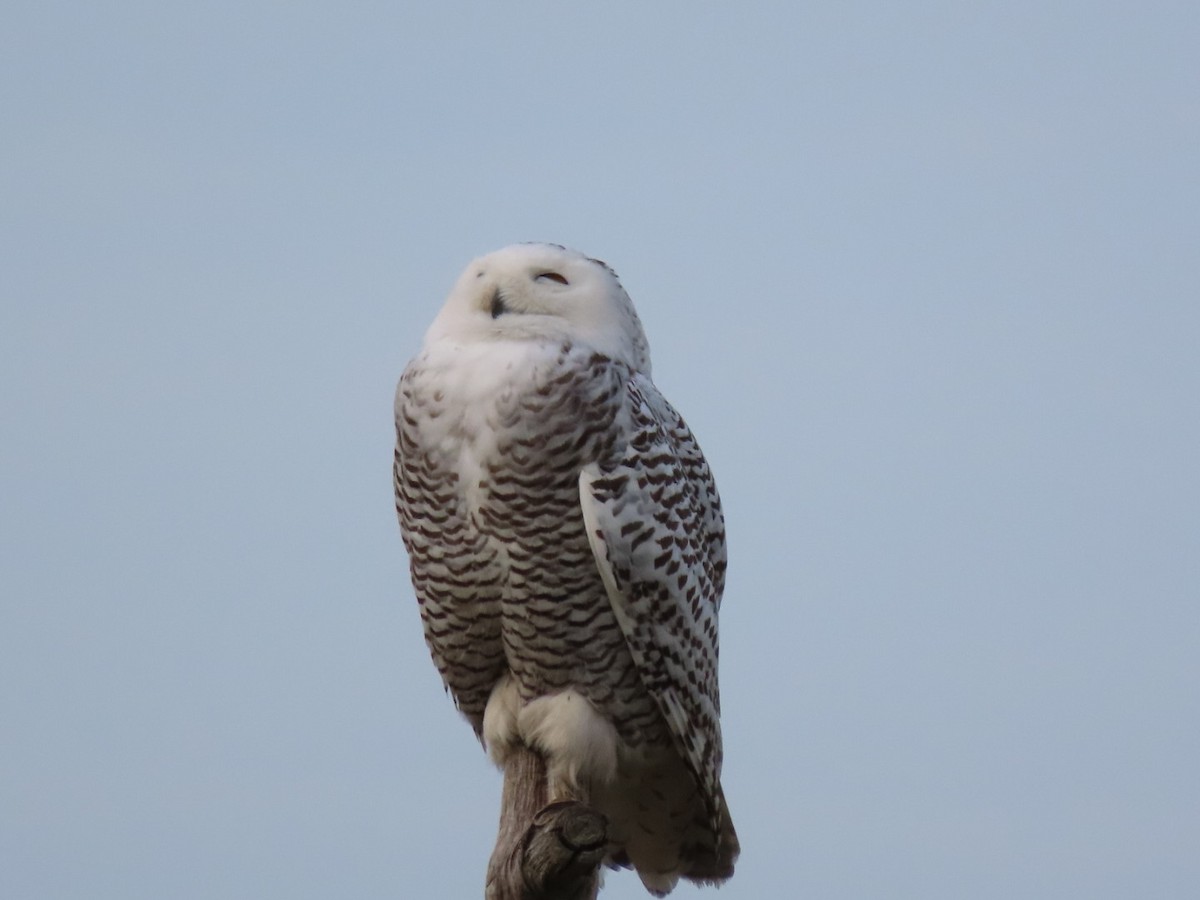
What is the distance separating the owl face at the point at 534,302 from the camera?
481 cm

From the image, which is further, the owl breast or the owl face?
the owl face

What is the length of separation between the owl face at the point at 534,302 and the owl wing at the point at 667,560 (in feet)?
0.61

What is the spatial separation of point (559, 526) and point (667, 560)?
0.32 meters

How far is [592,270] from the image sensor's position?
4930 mm

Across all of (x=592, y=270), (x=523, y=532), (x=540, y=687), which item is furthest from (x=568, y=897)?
(x=592, y=270)

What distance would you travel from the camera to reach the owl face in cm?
481

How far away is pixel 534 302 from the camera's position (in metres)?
4.85

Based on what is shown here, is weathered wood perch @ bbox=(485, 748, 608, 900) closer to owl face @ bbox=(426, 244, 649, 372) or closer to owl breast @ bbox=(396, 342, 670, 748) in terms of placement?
owl breast @ bbox=(396, 342, 670, 748)

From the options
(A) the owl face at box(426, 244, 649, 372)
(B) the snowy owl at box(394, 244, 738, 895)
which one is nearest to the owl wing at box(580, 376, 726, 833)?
(B) the snowy owl at box(394, 244, 738, 895)

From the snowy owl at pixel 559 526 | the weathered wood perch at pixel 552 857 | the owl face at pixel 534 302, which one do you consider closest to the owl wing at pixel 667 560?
the snowy owl at pixel 559 526

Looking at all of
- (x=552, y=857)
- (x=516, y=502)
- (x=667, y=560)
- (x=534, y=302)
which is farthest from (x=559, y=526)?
(x=552, y=857)

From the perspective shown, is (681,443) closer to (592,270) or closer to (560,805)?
(592,270)

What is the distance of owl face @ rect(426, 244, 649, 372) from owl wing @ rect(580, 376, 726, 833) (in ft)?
0.61

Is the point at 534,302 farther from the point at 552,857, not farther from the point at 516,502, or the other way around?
the point at 552,857
